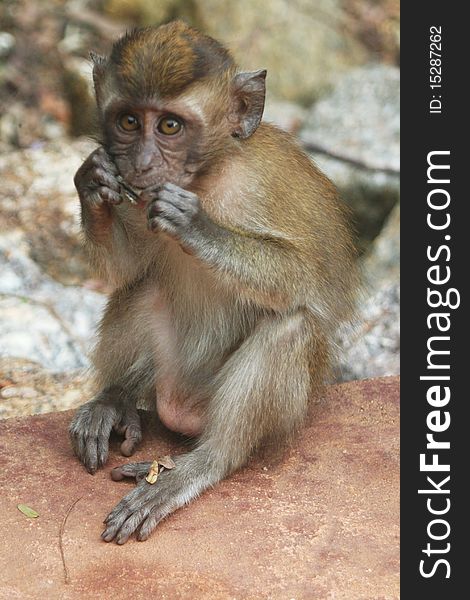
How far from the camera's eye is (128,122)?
5477 millimetres

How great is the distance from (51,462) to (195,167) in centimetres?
197

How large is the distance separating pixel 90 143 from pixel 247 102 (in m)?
2.42

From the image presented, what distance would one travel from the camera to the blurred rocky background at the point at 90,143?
9092mm

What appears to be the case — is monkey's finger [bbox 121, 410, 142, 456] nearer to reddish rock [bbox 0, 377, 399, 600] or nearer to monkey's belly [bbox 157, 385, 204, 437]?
reddish rock [bbox 0, 377, 399, 600]

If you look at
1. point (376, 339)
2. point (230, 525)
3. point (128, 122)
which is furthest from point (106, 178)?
point (376, 339)

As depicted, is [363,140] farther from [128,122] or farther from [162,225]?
[162,225]

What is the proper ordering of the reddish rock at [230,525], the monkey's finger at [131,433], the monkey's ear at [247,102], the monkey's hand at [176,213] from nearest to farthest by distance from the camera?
the reddish rock at [230,525], the monkey's hand at [176,213], the monkey's ear at [247,102], the monkey's finger at [131,433]

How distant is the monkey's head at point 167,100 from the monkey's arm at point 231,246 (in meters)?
0.19

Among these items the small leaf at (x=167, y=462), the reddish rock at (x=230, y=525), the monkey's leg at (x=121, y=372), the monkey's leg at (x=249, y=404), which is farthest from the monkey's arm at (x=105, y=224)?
the small leaf at (x=167, y=462)

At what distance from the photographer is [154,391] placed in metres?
6.76

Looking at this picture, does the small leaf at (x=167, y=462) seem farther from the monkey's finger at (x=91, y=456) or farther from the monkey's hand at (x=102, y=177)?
the monkey's hand at (x=102, y=177)

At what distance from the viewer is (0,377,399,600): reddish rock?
4.95m

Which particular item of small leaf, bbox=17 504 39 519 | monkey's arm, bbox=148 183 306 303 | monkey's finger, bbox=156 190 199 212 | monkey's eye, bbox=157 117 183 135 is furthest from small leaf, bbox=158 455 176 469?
monkey's eye, bbox=157 117 183 135

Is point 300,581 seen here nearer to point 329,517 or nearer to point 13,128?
point 329,517
